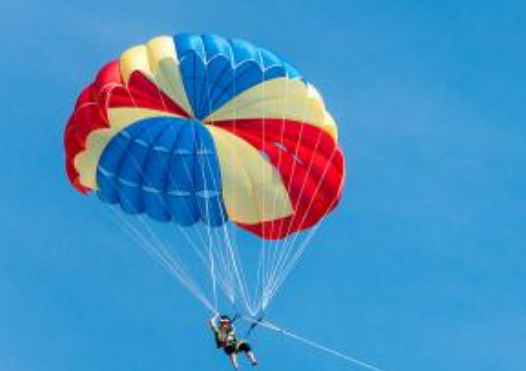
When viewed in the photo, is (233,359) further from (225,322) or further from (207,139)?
(207,139)

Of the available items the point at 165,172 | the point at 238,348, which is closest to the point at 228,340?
the point at 238,348

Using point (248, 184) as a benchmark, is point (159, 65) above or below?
above

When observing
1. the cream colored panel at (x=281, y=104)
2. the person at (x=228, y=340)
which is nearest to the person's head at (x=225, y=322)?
the person at (x=228, y=340)

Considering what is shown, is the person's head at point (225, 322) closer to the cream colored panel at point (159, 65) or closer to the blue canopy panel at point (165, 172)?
the blue canopy panel at point (165, 172)

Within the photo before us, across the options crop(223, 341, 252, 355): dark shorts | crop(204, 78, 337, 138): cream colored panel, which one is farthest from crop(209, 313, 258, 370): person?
crop(204, 78, 337, 138): cream colored panel

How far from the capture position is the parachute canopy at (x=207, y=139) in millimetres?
25484

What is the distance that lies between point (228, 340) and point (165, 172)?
456 cm

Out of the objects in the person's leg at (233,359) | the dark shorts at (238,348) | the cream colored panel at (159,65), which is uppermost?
the cream colored panel at (159,65)

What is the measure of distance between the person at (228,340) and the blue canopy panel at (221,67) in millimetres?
5000

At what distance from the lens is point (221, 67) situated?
25.4 metres

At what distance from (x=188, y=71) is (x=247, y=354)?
620 centimetres

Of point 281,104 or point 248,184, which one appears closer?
point 281,104

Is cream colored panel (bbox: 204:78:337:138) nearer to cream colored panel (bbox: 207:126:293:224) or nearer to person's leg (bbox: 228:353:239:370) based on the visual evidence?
cream colored panel (bbox: 207:126:293:224)

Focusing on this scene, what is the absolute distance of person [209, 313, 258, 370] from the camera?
77.4 ft
